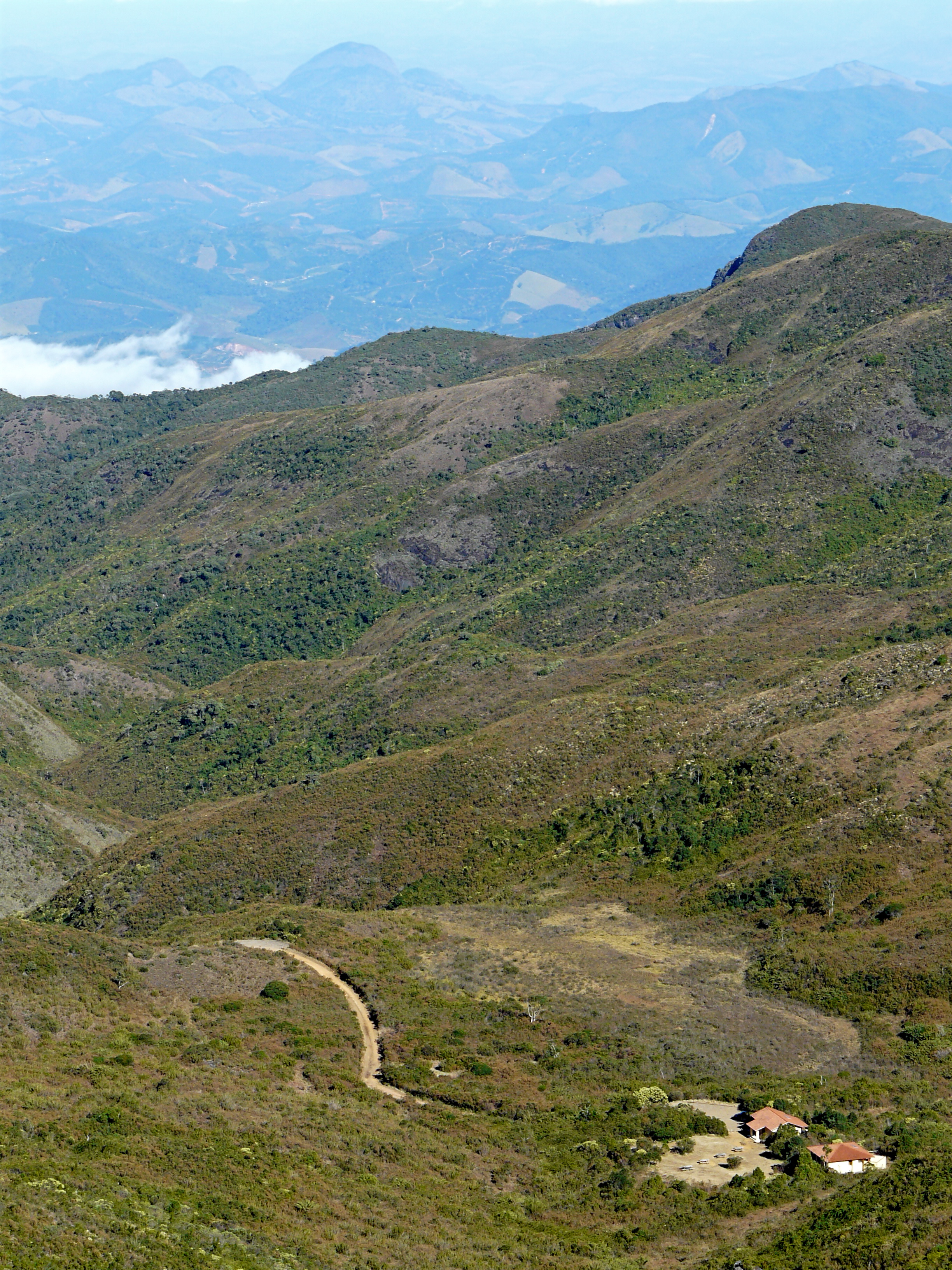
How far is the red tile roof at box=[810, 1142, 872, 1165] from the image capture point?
38156 mm

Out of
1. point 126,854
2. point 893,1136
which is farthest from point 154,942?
point 893,1136

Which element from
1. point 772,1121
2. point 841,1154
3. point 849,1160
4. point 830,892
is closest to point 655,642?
point 830,892

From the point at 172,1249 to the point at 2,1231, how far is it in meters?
4.12

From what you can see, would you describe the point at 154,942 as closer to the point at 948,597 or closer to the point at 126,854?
the point at 126,854

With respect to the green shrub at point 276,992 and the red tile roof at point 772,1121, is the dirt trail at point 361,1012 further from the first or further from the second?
the red tile roof at point 772,1121

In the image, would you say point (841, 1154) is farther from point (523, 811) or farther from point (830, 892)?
point (523, 811)

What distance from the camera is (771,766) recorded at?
66562mm

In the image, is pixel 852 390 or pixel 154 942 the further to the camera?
pixel 852 390

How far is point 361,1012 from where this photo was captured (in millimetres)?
52500

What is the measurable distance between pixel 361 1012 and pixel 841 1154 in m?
20.6

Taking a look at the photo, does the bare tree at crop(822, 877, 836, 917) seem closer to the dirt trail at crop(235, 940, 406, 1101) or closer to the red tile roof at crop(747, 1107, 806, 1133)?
the red tile roof at crop(747, 1107, 806, 1133)

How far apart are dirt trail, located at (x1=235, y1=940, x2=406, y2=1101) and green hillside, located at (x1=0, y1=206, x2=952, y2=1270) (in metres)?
0.74

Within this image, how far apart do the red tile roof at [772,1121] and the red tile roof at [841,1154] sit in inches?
71.4

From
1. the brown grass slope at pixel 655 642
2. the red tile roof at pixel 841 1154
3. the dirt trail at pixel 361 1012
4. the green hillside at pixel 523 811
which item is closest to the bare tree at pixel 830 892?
the green hillside at pixel 523 811
